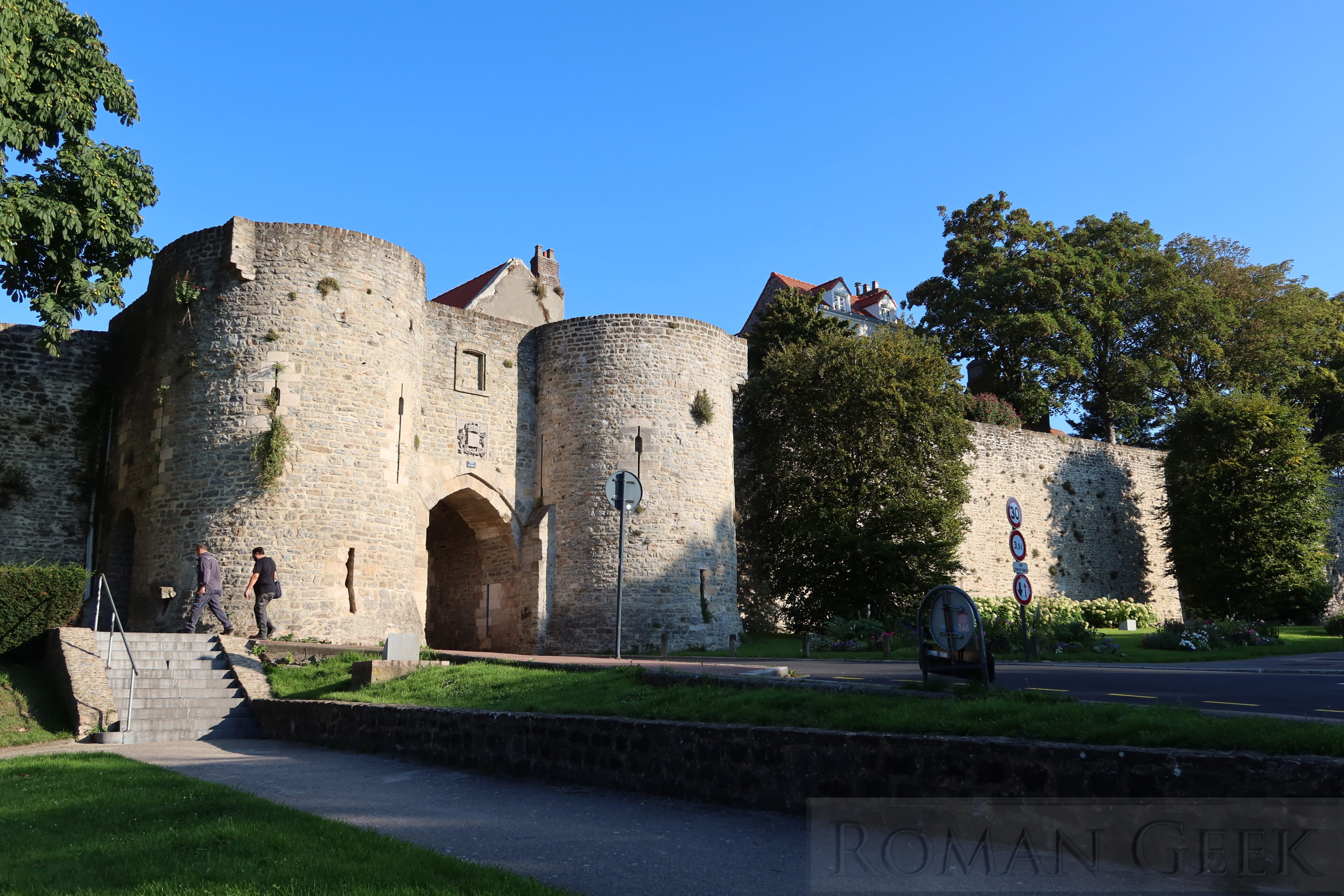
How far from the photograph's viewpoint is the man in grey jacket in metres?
16.3

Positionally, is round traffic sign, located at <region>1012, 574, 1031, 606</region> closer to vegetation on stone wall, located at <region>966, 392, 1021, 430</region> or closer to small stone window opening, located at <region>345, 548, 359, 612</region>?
small stone window opening, located at <region>345, 548, 359, 612</region>

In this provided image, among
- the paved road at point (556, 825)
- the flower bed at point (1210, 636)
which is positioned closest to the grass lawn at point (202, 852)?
the paved road at point (556, 825)

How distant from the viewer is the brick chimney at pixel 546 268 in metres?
38.0

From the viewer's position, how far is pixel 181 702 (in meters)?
13.5

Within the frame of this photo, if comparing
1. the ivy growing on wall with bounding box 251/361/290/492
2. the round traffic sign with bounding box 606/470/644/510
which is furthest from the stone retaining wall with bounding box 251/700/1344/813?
the ivy growing on wall with bounding box 251/361/290/492

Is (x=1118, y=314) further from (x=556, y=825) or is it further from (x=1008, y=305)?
(x=556, y=825)

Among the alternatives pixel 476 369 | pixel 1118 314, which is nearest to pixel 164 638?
pixel 476 369

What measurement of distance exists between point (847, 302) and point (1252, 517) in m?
30.6

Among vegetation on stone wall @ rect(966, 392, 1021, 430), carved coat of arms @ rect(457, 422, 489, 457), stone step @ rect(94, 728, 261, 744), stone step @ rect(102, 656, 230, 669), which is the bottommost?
stone step @ rect(94, 728, 261, 744)

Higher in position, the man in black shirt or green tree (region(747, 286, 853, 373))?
green tree (region(747, 286, 853, 373))

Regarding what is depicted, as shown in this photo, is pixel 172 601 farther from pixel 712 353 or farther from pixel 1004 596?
pixel 1004 596

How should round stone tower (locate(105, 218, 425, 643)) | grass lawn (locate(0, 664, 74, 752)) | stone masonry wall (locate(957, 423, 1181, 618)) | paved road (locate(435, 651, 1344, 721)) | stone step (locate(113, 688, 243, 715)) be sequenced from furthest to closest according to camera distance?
stone masonry wall (locate(957, 423, 1181, 618)) < round stone tower (locate(105, 218, 425, 643)) < stone step (locate(113, 688, 243, 715)) < grass lawn (locate(0, 664, 74, 752)) < paved road (locate(435, 651, 1344, 721))

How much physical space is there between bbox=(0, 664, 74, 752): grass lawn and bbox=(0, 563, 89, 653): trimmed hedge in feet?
1.75

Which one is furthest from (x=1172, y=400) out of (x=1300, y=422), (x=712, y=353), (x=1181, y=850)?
(x=1181, y=850)
